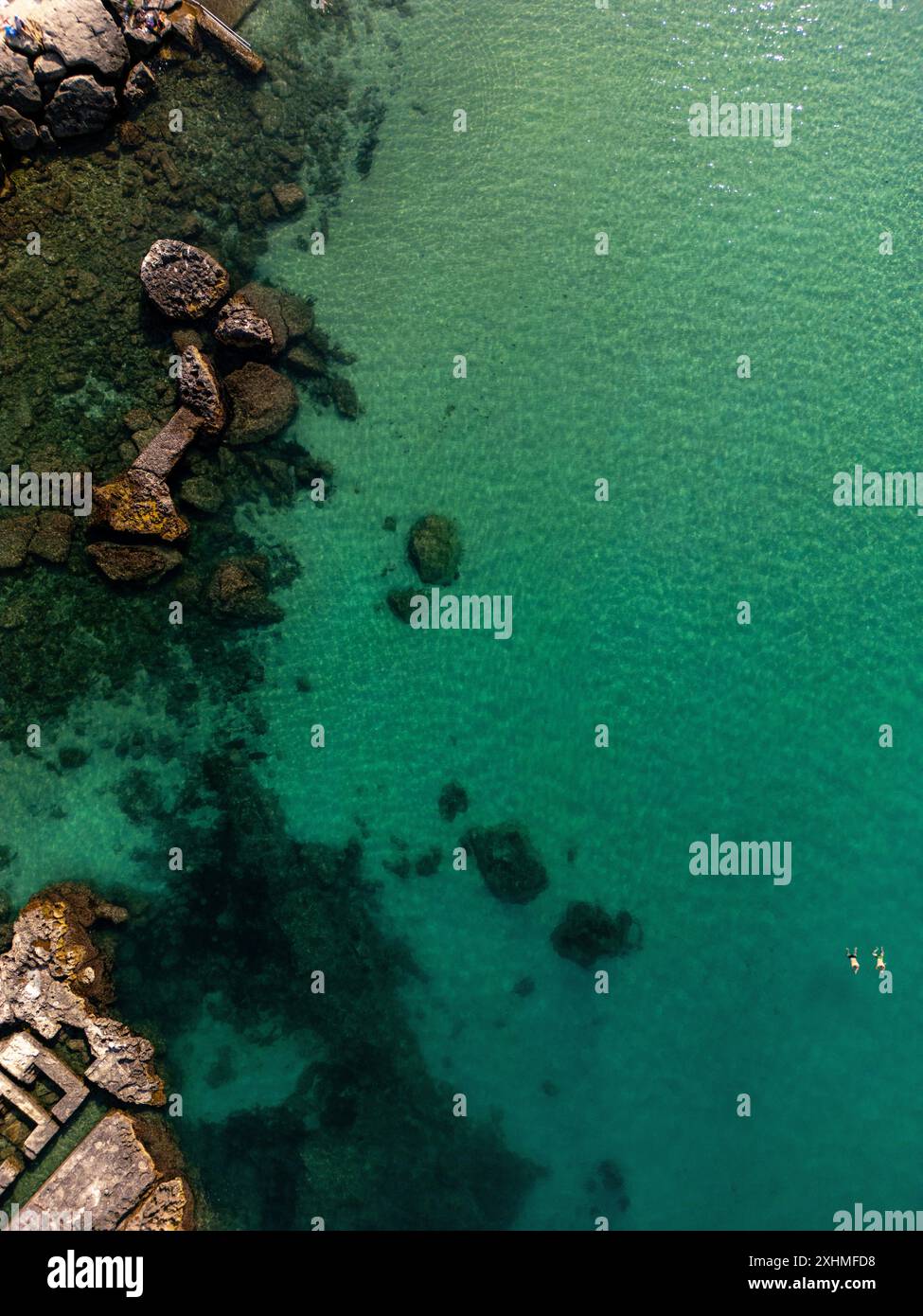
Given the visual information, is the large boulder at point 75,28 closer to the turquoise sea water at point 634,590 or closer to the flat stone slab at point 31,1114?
the turquoise sea water at point 634,590

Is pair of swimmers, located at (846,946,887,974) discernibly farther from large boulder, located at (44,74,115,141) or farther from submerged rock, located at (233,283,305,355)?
large boulder, located at (44,74,115,141)

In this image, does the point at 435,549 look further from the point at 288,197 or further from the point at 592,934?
the point at 592,934

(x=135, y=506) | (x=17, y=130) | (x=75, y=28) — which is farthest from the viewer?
(x=135, y=506)

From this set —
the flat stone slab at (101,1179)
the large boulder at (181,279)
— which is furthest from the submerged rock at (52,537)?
the flat stone slab at (101,1179)

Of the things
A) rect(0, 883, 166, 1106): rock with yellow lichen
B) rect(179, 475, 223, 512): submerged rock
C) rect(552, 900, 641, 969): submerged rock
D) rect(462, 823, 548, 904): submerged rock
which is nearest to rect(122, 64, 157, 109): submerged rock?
rect(179, 475, 223, 512): submerged rock

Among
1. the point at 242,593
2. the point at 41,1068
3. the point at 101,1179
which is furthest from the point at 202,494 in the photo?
the point at 101,1179
